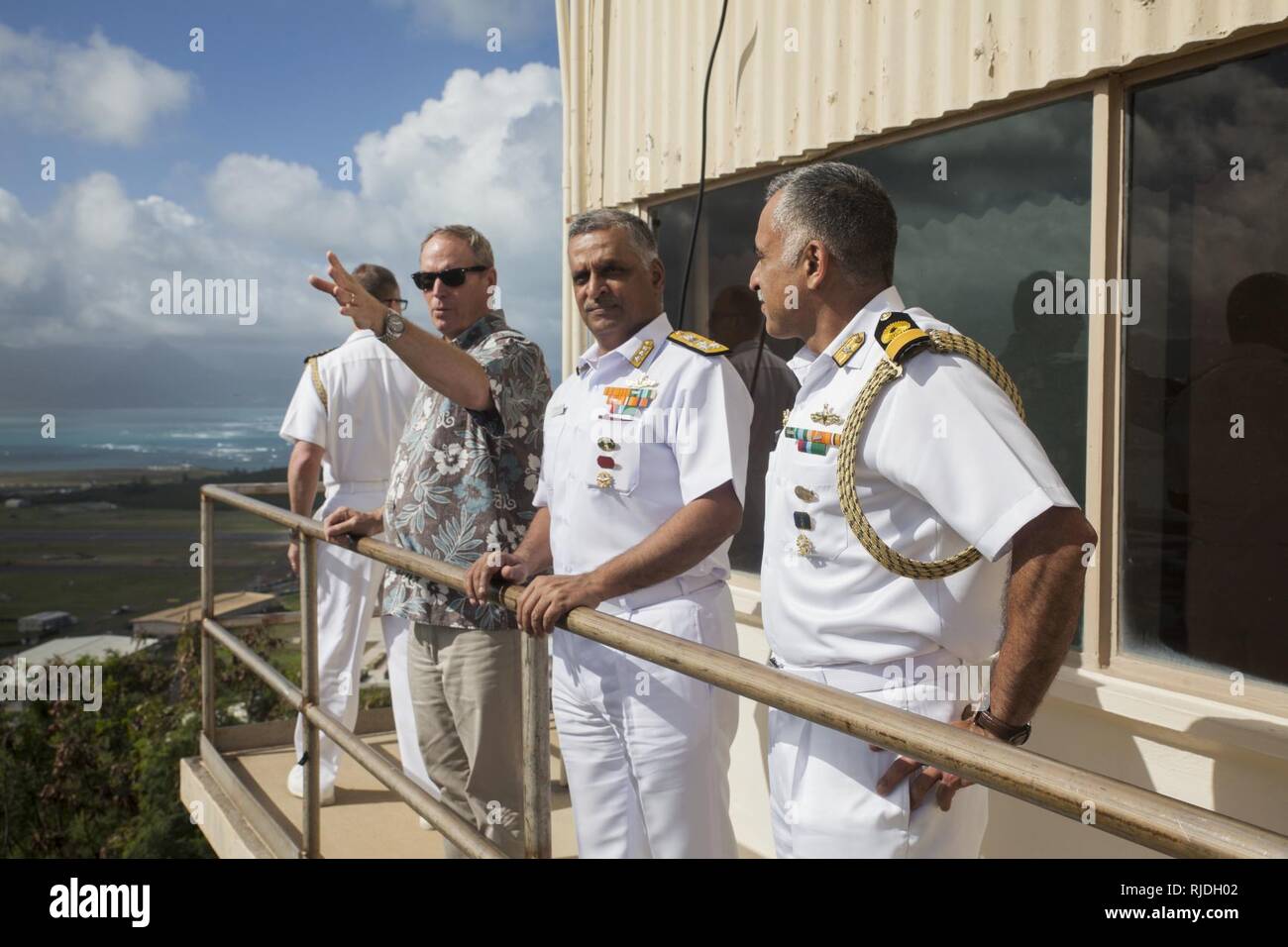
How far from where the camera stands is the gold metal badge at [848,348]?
1754 millimetres

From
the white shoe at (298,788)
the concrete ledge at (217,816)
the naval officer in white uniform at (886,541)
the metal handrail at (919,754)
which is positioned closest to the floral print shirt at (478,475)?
the metal handrail at (919,754)

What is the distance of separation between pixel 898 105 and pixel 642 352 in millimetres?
1430

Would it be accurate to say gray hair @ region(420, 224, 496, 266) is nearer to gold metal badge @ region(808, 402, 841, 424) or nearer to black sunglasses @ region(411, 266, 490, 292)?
black sunglasses @ region(411, 266, 490, 292)

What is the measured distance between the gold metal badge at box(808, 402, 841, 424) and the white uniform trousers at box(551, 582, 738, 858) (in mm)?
614

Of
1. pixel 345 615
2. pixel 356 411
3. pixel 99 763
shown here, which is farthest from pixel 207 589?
pixel 99 763

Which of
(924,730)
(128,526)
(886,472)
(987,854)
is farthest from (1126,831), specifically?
(128,526)

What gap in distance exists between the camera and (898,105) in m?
3.25

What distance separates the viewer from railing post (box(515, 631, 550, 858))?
74.1 inches

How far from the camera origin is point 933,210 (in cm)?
329

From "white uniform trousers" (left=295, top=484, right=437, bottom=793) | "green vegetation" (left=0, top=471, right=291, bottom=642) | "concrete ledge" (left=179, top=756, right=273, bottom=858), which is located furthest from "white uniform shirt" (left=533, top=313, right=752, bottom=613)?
"green vegetation" (left=0, top=471, right=291, bottom=642)

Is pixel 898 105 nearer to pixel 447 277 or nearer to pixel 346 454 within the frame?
pixel 447 277

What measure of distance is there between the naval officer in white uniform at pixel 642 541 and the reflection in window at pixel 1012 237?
41.5 inches

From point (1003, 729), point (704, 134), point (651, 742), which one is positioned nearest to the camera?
point (1003, 729)

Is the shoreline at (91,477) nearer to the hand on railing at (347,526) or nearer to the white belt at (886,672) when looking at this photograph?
the hand on railing at (347,526)
